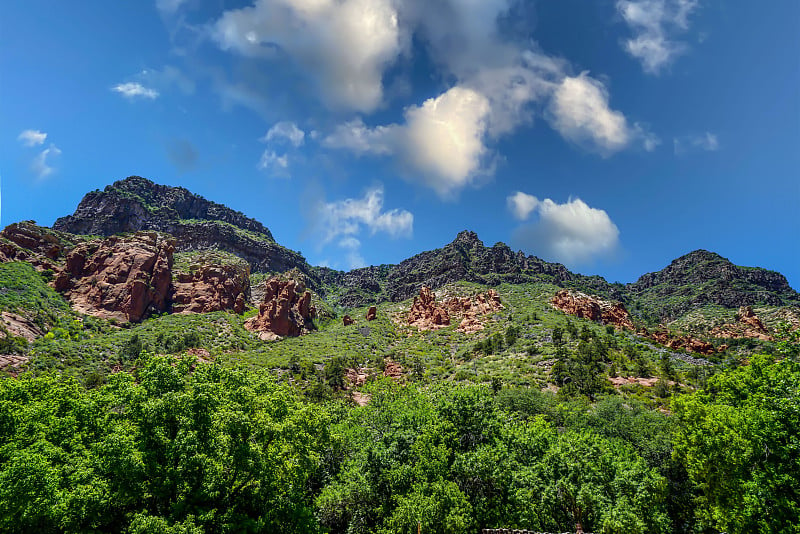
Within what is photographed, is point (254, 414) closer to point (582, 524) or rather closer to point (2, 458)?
A: point (2, 458)

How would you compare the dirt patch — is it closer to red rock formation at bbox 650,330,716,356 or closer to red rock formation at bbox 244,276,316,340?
red rock formation at bbox 650,330,716,356

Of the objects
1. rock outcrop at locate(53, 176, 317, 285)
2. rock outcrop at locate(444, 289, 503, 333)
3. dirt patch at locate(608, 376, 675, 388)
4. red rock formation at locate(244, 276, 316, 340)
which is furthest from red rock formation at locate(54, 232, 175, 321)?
dirt patch at locate(608, 376, 675, 388)

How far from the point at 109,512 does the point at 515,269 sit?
536 ft

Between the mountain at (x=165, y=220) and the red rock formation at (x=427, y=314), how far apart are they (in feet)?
281

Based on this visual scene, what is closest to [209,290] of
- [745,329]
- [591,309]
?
[591,309]

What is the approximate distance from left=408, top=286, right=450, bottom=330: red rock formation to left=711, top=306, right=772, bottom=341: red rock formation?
78.6m

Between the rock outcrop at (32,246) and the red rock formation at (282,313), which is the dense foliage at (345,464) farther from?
the rock outcrop at (32,246)

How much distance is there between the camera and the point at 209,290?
382ft

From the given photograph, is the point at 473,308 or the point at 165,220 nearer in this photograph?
the point at 473,308

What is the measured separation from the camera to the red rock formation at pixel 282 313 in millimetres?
110062

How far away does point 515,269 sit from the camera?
16712cm

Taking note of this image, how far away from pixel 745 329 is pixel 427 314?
90138 millimetres

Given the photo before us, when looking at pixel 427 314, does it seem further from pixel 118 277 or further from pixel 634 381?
pixel 118 277

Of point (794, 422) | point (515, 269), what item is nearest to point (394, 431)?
point (794, 422)
